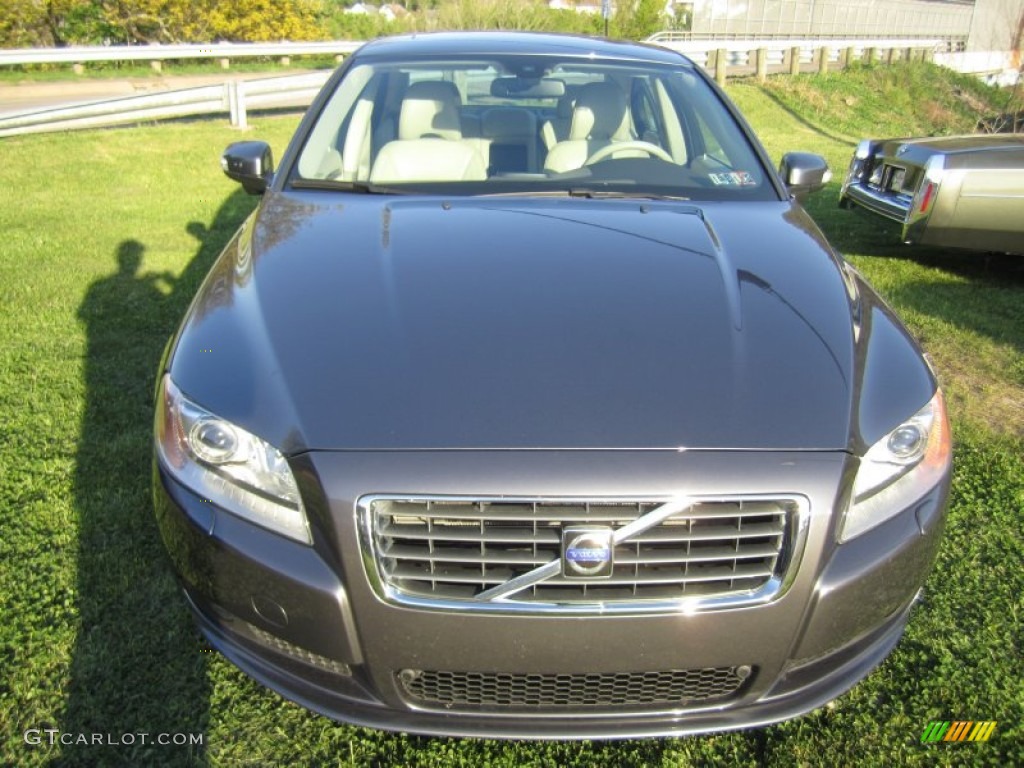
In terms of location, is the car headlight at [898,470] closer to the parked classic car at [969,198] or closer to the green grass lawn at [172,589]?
the green grass lawn at [172,589]

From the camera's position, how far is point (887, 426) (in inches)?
82.1

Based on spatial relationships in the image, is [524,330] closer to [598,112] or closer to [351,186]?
[351,186]

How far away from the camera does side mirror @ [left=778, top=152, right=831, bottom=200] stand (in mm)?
3594

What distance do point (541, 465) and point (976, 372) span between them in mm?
3611

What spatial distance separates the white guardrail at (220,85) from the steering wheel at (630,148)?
7196mm

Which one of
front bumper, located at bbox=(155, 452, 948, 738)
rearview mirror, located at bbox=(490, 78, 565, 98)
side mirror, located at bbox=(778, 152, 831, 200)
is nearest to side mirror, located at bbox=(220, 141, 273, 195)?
rearview mirror, located at bbox=(490, 78, 565, 98)

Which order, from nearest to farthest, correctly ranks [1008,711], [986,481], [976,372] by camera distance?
1. [1008,711]
2. [986,481]
3. [976,372]

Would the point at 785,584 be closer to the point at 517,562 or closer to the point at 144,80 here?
the point at 517,562

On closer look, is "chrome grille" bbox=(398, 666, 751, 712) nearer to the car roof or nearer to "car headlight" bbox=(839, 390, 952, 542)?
"car headlight" bbox=(839, 390, 952, 542)

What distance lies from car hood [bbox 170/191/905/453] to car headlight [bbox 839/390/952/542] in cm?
13

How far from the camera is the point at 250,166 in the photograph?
3.62m

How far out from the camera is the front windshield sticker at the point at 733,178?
332 cm

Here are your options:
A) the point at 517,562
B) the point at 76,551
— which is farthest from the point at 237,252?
the point at 517,562

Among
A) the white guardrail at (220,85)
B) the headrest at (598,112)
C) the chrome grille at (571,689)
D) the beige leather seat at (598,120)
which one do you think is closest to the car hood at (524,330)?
→ the chrome grille at (571,689)
